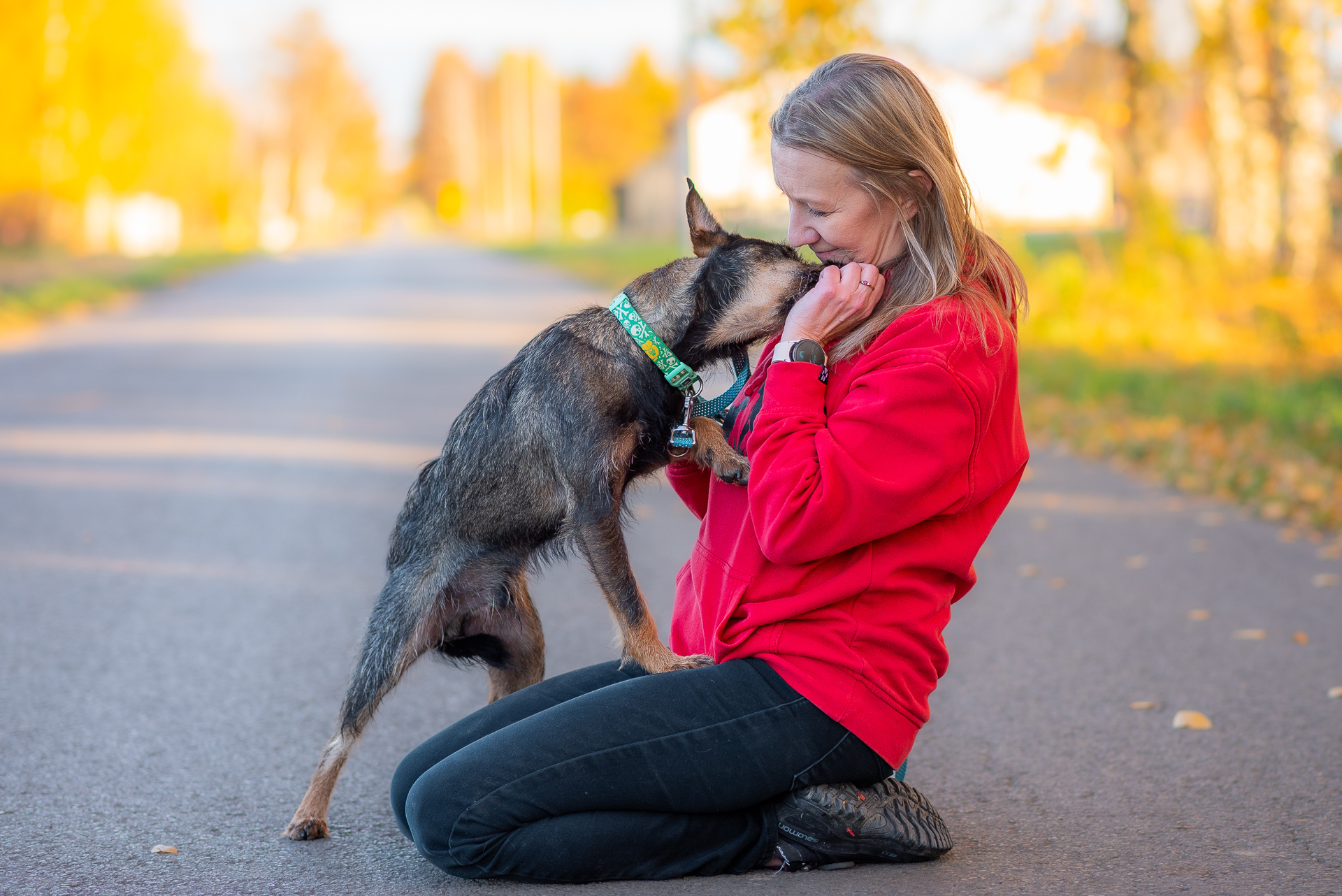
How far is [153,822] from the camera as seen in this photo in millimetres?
3729

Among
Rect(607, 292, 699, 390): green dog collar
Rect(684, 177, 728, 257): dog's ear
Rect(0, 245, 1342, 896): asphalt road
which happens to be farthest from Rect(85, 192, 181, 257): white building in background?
Rect(607, 292, 699, 390): green dog collar

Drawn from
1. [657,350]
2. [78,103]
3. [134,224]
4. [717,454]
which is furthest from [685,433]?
[134,224]

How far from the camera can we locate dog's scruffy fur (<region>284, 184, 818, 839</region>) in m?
3.53

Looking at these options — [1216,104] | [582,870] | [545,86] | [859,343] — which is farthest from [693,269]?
[545,86]

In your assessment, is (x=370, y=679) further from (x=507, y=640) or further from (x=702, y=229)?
(x=702, y=229)

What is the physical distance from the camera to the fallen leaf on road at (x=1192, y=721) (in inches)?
177

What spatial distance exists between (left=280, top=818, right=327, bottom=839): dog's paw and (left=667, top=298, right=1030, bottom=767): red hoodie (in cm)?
130

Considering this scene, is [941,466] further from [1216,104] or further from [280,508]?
[1216,104]

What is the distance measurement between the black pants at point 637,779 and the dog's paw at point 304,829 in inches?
21.1

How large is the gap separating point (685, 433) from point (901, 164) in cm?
91

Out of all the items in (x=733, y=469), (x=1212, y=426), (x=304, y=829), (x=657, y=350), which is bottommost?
(x=1212, y=426)

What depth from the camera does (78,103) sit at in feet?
116

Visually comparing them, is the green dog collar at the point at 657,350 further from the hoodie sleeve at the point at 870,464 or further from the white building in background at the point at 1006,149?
the white building in background at the point at 1006,149

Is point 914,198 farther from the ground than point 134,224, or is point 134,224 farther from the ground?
point 914,198
